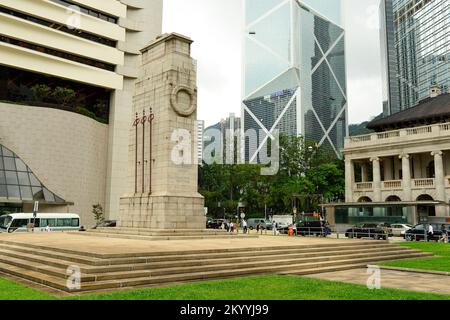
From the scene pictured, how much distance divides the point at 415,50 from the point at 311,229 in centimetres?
10210

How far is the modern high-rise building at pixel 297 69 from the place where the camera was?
13138cm

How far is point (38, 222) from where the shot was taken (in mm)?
38469

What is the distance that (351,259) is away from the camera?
63.2 ft

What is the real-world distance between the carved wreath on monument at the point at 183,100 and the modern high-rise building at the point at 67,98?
26.9m

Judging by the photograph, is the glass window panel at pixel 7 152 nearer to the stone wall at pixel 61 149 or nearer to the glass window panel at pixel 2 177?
the stone wall at pixel 61 149

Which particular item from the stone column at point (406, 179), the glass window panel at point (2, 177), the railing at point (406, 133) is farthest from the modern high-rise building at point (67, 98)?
the stone column at point (406, 179)

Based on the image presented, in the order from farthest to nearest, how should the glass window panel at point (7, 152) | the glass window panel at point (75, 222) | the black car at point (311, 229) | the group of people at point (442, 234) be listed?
the glass window panel at point (7, 152), the glass window panel at point (75, 222), the black car at point (311, 229), the group of people at point (442, 234)

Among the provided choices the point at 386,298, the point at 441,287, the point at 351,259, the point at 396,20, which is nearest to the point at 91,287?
the point at 386,298

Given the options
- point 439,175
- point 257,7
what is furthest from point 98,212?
point 257,7

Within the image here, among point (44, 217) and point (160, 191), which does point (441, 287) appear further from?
point (44, 217)

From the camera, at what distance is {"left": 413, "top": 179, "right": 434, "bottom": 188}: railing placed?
47.8m

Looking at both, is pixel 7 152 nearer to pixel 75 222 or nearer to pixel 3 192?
pixel 3 192
